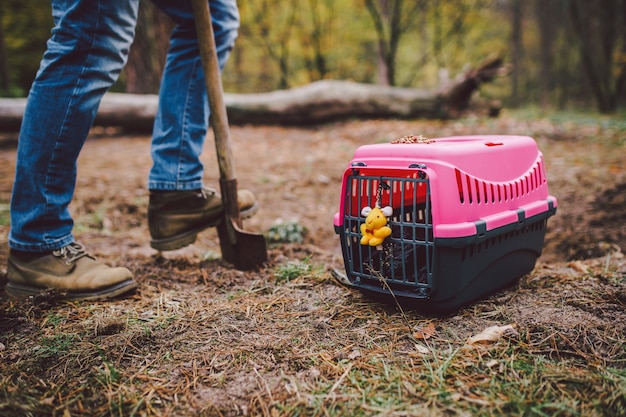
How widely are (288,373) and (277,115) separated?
547 centimetres

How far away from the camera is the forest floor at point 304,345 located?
3.10 ft

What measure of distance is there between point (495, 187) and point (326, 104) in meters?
5.16

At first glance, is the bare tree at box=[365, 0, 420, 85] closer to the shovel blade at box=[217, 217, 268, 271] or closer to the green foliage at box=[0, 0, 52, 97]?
the shovel blade at box=[217, 217, 268, 271]

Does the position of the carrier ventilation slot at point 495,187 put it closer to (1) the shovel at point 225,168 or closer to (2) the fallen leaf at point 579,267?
(2) the fallen leaf at point 579,267

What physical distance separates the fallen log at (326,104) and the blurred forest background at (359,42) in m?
0.42

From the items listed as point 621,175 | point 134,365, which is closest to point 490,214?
point 134,365

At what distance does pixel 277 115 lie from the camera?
6223 millimetres

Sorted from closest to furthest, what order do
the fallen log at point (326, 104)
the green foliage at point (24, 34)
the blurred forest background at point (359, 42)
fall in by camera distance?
the fallen log at point (326, 104) < the blurred forest background at point (359, 42) < the green foliage at point (24, 34)

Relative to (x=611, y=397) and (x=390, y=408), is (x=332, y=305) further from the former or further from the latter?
(x=611, y=397)

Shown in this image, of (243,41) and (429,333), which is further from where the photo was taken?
(243,41)

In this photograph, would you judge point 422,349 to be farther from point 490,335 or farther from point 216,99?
point 216,99

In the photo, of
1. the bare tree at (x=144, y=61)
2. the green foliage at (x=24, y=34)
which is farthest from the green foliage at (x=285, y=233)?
the green foliage at (x=24, y=34)

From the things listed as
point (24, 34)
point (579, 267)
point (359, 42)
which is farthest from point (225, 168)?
point (24, 34)

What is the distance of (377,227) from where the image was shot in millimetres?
1245
